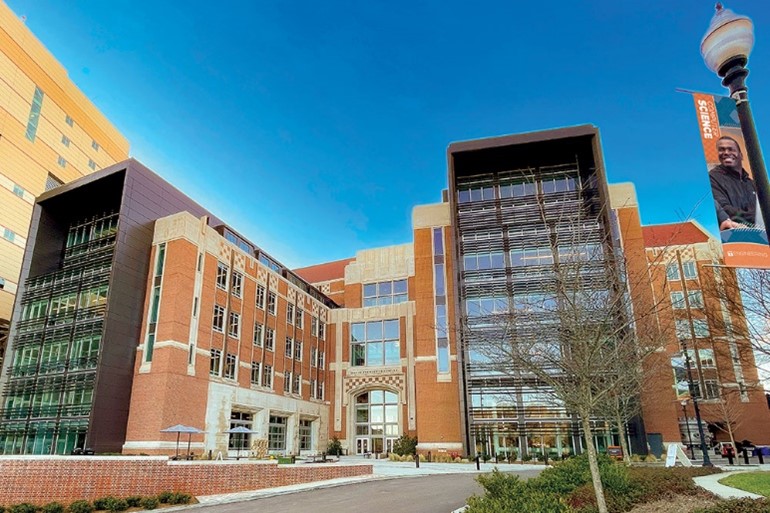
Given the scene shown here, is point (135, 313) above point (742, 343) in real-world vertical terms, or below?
above

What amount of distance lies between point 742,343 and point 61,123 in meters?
67.5

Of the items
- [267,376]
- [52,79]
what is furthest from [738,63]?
[52,79]

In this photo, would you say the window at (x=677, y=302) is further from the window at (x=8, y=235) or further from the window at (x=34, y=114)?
the window at (x=34, y=114)

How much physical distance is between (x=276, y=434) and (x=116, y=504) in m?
29.3

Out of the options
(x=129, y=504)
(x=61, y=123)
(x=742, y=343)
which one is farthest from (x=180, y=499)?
(x=61, y=123)

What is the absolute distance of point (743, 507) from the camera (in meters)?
7.68

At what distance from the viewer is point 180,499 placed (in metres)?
15.6

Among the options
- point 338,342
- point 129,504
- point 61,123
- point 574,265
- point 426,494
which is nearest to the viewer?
point 574,265

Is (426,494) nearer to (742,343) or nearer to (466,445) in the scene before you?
(742,343)

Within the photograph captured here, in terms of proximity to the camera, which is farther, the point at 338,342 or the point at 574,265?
the point at 338,342

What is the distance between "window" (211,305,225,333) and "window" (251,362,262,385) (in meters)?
4.83

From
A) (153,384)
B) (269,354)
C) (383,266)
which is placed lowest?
(153,384)

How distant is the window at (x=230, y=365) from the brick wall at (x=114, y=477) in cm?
1892

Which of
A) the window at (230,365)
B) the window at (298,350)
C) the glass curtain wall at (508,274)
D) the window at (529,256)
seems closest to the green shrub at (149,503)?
the window at (230,365)
